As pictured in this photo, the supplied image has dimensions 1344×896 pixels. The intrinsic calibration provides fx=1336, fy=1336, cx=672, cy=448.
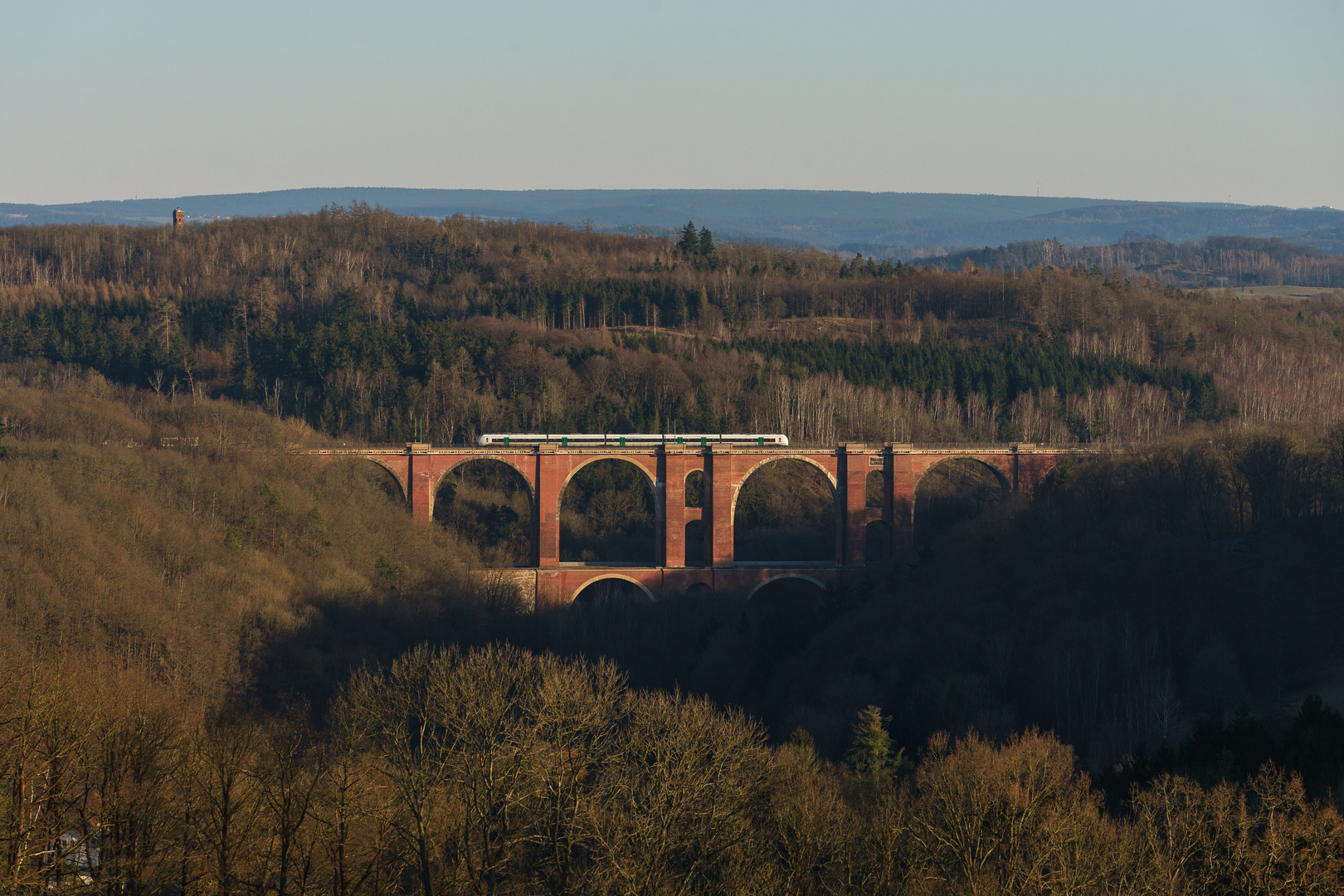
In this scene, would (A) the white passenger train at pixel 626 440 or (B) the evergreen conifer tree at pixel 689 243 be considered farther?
(B) the evergreen conifer tree at pixel 689 243

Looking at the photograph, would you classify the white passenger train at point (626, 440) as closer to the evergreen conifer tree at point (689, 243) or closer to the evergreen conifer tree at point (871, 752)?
the evergreen conifer tree at point (871, 752)

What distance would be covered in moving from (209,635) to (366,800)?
26.9m

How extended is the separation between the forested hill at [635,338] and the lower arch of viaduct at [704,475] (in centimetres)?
1599

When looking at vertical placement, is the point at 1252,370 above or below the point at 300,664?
above

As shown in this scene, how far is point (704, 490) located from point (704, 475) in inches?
34.6

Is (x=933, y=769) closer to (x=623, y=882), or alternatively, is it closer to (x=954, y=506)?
(x=623, y=882)

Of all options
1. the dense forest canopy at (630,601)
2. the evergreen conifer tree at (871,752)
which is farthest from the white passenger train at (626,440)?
the evergreen conifer tree at (871,752)

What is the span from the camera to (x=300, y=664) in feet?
177

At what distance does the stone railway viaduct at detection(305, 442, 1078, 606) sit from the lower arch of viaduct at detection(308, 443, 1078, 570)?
0.16 feet

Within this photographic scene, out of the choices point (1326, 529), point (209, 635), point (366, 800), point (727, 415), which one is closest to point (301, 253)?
point (727, 415)

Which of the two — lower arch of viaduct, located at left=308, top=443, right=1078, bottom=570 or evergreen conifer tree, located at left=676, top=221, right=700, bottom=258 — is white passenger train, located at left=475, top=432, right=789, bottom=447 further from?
evergreen conifer tree, located at left=676, top=221, right=700, bottom=258

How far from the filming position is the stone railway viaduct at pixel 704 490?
75125 millimetres

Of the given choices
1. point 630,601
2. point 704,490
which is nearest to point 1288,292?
point 704,490

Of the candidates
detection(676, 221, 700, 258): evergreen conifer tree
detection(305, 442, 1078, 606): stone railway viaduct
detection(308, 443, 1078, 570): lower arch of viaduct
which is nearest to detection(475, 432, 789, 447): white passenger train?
detection(305, 442, 1078, 606): stone railway viaduct
